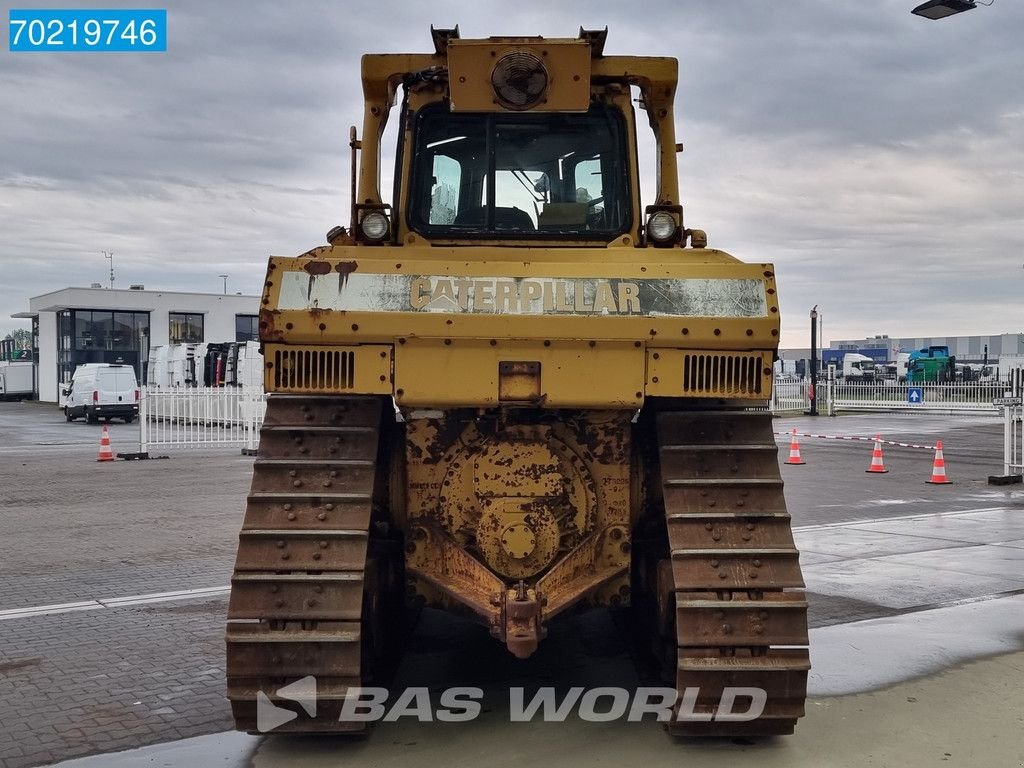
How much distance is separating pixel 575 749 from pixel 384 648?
1.60 m

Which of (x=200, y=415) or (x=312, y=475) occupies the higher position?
(x=312, y=475)

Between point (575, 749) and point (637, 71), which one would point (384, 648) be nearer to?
point (575, 749)

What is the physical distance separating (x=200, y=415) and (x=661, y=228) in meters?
19.7

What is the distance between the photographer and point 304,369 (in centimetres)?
505

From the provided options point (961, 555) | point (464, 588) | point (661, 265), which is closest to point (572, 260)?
point (661, 265)

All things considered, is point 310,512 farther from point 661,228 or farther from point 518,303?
point 661,228

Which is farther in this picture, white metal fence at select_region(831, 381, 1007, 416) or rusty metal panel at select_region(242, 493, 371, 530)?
white metal fence at select_region(831, 381, 1007, 416)

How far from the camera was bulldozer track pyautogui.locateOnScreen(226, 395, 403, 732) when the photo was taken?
470cm

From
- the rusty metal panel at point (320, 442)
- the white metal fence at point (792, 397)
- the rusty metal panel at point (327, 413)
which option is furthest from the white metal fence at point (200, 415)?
the white metal fence at point (792, 397)

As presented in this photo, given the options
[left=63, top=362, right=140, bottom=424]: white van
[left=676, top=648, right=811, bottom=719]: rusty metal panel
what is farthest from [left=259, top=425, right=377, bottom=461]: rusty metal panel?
[left=63, top=362, right=140, bottom=424]: white van

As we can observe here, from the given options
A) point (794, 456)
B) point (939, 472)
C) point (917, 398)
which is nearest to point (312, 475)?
point (939, 472)

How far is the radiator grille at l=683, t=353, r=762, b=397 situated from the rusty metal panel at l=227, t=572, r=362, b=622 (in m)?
1.80

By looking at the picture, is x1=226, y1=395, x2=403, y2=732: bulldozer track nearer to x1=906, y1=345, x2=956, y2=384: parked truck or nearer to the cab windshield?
the cab windshield

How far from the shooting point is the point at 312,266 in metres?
5.00
